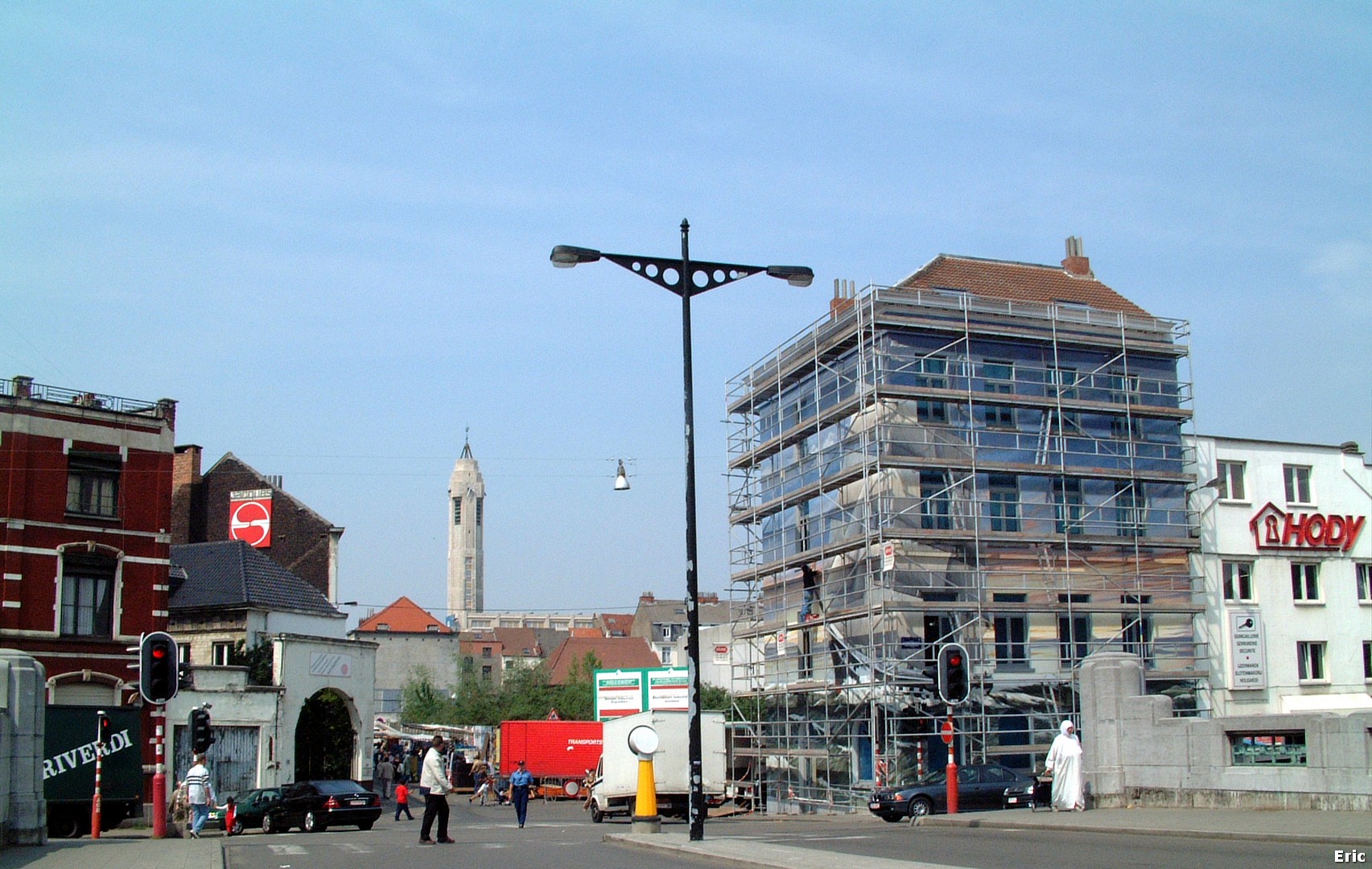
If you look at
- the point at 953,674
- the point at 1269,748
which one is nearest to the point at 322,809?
the point at 953,674

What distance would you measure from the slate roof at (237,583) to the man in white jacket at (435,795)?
2449cm

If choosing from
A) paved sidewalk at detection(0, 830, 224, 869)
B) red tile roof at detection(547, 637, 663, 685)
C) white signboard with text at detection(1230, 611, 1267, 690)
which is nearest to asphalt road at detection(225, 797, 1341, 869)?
paved sidewalk at detection(0, 830, 224, 869)

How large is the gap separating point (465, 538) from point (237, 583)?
5544 inches

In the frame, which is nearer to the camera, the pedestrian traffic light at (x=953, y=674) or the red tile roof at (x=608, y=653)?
the pedestrian traffic light at (x=953, y=674)

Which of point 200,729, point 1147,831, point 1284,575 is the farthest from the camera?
point 1284,575

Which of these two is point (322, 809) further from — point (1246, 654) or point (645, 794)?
point (1246, 654)

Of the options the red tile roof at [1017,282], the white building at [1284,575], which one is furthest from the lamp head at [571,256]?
the white building at [1284,575]

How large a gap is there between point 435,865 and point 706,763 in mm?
19750

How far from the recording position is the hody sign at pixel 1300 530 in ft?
135

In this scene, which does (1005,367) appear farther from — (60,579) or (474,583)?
(474,583)

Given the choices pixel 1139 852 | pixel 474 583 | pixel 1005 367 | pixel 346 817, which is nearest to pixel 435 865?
pixel 1139 852

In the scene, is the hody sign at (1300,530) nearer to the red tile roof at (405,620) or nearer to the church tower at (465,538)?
the red tile roof at (405,620)

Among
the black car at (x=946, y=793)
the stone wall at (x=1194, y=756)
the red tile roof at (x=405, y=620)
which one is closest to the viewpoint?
the stone wall at (x=1194, y=756)

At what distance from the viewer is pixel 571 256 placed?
1903 cm
